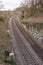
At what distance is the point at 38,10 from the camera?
49062mm

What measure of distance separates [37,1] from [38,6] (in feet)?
3.36

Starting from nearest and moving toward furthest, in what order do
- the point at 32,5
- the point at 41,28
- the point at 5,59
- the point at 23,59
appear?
the point at 23,59 < the point at 5,59 < the point at 41,28 < the point at 32,5

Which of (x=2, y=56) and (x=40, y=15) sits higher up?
(x=2, y=56)

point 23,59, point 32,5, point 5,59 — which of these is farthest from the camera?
point 32,5

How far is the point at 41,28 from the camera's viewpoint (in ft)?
103

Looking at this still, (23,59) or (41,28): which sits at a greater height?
(23,59)

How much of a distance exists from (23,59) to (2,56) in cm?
233

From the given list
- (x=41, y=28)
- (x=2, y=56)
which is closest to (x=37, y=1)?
(x=41, y=28)

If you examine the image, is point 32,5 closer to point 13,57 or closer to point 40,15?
point 40,15

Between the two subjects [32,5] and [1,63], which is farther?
[32,5]

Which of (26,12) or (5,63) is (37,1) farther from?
(5,63)

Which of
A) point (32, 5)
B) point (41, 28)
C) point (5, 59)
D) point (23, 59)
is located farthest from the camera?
point (32, 5)

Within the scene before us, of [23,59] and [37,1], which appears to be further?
[37,1]

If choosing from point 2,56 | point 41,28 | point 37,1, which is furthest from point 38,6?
point 2,56
